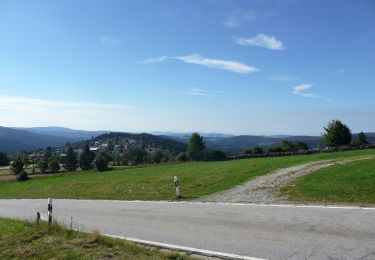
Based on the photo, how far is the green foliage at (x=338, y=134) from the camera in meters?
68.8

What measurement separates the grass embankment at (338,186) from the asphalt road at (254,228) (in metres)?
1.71

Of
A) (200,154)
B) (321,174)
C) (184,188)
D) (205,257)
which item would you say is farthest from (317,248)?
(200,154)

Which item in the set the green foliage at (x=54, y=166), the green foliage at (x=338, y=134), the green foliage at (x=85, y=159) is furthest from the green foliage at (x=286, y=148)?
the green foliage at (x=54, y=166)

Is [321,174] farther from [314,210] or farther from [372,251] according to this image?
[372,251]

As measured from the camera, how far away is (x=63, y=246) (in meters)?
9.75

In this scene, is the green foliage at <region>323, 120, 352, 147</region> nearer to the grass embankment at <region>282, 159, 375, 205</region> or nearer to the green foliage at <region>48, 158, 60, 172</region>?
the grass embankment at <region>282, 159, 375, 205</region>

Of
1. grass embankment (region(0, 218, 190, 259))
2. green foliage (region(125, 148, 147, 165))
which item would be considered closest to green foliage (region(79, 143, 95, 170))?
green foliage (region(125, 148, 147, 165))

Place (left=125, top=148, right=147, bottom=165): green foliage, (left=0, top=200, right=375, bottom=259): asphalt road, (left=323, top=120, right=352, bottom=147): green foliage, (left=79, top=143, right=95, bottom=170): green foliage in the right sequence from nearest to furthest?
(left=0, top=200, right=375, bottom=259): asphalt road → (left=323, top=120, right=352, bottom=147): green foliage → (left=79, top=143, right=95, bottom=170): green foliage → (left=125, top=148, right=147, bottom=165): green foliage

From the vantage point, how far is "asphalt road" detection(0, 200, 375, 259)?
8.12 metres

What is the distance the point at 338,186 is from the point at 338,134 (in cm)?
5717

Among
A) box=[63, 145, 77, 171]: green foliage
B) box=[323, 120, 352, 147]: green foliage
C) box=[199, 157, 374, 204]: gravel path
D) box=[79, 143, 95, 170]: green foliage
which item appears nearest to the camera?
box=[199, 157, 374, 204]: gravel path

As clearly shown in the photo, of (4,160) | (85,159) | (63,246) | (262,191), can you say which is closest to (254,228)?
(63,246)

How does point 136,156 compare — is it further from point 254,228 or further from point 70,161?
point 254,228

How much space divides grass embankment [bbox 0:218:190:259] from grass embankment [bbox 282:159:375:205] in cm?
709
